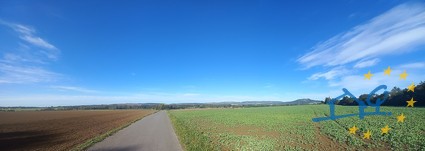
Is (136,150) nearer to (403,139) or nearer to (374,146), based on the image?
(374,146)

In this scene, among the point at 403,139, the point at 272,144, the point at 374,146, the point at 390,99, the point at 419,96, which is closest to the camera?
the point at 374,146

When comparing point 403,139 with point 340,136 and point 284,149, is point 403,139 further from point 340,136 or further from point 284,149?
point 284,149

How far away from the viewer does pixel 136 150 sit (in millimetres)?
17422

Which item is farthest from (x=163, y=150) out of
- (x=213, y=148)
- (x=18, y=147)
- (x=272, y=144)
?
(x=18, y=147)

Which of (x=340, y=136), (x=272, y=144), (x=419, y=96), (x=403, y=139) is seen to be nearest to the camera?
(x=403, y=139)

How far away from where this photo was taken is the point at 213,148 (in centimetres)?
1836

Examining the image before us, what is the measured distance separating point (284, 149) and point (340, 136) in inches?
274

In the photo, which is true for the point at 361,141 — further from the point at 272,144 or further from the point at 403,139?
the point at 272,144

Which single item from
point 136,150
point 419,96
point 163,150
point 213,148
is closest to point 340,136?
point 213,148

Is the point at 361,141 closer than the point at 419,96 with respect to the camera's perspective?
Yes

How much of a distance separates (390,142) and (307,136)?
632 cm

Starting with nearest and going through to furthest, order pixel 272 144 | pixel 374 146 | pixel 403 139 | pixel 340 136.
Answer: pixel 374 146 < pixel 403 139 < pixel 272 144 < pixel 340 136

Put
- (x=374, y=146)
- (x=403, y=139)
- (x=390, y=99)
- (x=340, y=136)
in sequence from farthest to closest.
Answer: (x=390, y=99), (x=340, y=136), (x=403, y=139), (x=374, y=146)

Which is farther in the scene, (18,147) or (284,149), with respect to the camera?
(18,147)
